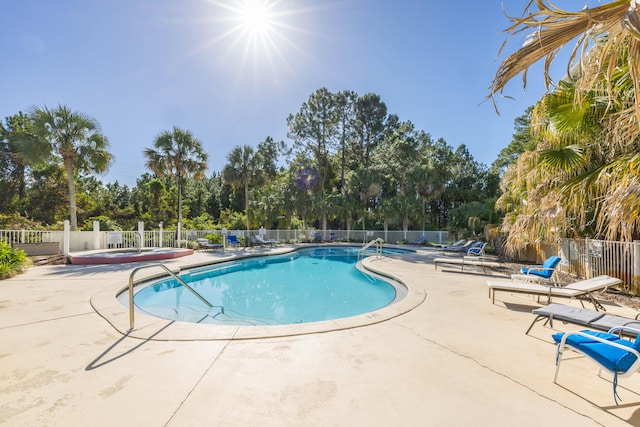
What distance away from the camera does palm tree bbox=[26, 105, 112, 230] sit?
11.6m

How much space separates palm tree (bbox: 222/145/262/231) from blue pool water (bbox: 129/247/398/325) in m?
8.78

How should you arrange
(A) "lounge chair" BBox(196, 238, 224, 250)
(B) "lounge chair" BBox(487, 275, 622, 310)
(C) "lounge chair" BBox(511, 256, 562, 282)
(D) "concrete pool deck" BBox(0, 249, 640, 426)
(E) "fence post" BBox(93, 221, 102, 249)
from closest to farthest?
(D) "concrete pool deck" BBox(0, 249, 640, 426) → (B) "lounge chair" BBox(487, 275, 622, 310) → (C) "lounge chair" BBox(511, 256, 562, 282) → (E) "fence post" BBox(93, 221, 102, 249) → (A) "lounge chair" BBox(196, 238, 224, 250)

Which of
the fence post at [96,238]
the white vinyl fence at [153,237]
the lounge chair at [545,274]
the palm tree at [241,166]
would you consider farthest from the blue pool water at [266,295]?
the palm tree at [241,166]

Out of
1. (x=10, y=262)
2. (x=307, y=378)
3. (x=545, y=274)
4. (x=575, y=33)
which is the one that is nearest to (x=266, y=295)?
(x=307, y=378)

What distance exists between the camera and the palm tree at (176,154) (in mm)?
15570

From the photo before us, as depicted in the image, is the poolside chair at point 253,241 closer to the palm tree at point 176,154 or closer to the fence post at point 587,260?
the palm tree at point 176,154

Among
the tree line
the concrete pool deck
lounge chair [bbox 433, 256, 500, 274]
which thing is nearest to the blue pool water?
the concrete pool deck

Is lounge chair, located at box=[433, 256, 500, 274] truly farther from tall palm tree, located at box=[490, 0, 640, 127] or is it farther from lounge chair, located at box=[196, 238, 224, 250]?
lounge chair, located at box=[196, 238, 224, 250]

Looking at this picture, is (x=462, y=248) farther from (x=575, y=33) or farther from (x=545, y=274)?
(x=575, y=33)

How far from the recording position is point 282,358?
9.43 ft

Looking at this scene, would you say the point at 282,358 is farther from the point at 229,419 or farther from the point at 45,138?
the point at 45,138

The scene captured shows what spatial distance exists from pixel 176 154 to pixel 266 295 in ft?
41.1

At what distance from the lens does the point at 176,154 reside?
15.8m

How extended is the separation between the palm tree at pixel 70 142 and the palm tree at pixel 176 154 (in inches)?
97.9
